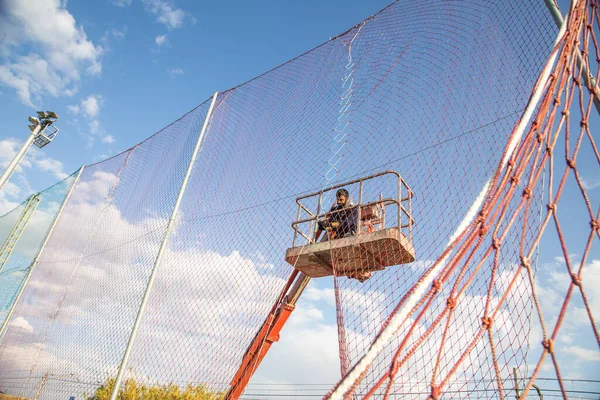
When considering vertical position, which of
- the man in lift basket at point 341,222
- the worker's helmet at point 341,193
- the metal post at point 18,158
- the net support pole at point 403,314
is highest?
the metal post at point 18,158

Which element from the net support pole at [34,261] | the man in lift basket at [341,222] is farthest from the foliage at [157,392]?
the man in lift basket at [341,222]

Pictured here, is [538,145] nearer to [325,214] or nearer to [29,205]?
[325,214]

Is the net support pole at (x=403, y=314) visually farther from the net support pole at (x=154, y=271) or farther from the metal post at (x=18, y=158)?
the metal post at (x=18, y=158)

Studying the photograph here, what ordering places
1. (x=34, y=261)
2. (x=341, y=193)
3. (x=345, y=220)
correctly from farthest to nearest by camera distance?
1. (x=34, y=261)
2. (x=341, y=193)
3. (x=345, y=220)

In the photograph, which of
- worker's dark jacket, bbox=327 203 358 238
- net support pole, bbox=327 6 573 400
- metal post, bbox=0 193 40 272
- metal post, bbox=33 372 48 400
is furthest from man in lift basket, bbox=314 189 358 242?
metal post, bbox=0 193 40 272

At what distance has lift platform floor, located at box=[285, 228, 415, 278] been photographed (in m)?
4.49

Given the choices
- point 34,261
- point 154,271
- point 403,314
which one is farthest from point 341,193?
point 34,261

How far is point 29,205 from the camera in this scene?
1080 centimetres

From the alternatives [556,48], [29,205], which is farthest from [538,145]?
[29,205]

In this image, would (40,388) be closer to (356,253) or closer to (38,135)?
(38,135)

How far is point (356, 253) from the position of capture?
4859 mm

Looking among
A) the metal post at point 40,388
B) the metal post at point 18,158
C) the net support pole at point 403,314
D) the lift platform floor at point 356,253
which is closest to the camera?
the net support pole at point 403,314

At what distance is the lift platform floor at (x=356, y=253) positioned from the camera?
4.49m

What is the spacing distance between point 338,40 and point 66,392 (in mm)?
8401
